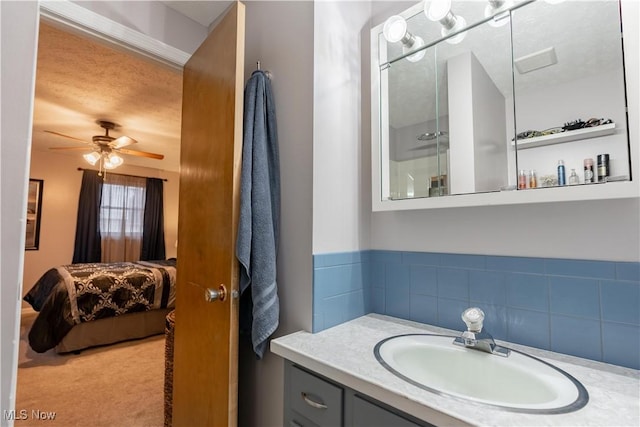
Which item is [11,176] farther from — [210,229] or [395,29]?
[395,29]

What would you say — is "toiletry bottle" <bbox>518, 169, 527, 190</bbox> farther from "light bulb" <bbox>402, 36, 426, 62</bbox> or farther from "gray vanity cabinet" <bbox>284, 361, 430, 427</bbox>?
"gray vanity cabinet" <bbox>284, 361, 430, 427</bbox>

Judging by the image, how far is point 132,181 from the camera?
219 inches

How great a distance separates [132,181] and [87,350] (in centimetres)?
344

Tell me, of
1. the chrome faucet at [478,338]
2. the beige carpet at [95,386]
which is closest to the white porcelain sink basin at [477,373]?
the chrome faucet at [478,338]

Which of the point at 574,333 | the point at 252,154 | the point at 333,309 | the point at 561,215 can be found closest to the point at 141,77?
the point at 252,154

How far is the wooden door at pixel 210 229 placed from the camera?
1150mm

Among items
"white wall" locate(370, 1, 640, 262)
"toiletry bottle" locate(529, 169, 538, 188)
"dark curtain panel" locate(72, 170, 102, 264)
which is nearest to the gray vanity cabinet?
"white wall" locate(370, 1, 640, 262)

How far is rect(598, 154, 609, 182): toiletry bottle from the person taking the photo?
0.85 m

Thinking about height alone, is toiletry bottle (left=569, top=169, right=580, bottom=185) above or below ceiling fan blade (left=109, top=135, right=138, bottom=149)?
below

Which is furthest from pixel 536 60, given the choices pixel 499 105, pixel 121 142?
pixel 121 142

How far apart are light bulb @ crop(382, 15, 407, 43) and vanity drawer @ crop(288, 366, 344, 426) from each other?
4.42 ft

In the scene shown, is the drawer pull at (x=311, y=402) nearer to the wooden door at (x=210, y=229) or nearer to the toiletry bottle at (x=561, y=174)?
the wooden door at (x=210, y=229)

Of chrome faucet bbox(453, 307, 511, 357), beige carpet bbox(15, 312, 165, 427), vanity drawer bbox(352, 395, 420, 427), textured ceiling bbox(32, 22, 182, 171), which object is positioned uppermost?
textured ceiling bbox(32, 22, 182, 171)

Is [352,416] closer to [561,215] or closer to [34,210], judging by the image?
[561,215]
